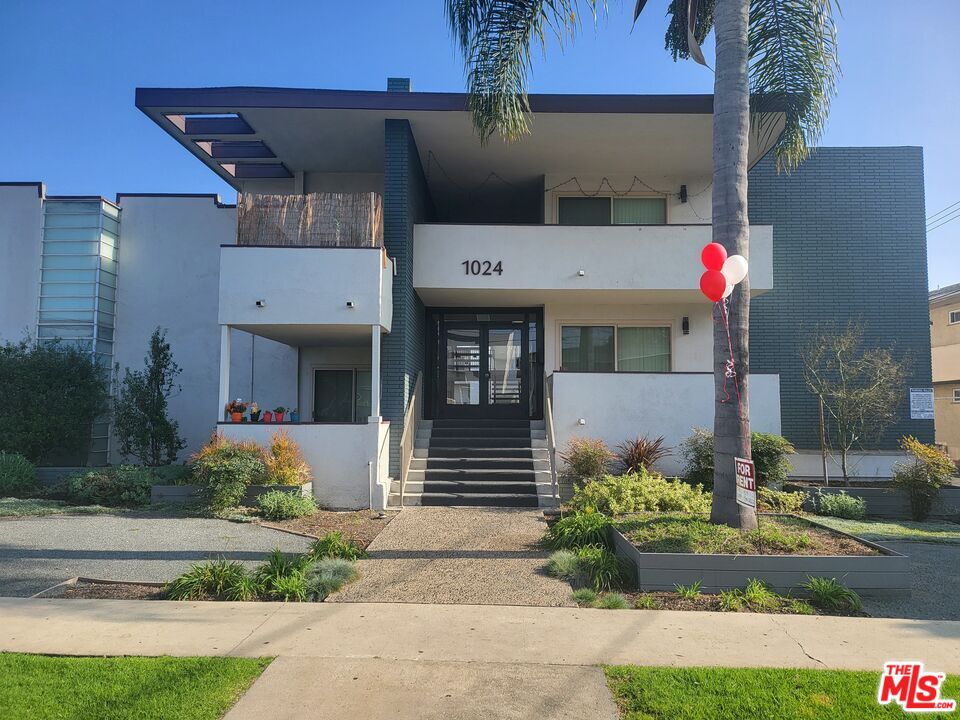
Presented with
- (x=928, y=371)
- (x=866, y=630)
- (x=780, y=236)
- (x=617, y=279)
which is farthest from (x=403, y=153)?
(x=928, y=371)

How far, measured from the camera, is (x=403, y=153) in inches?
474

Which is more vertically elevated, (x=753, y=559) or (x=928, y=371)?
(x=928, y=371)

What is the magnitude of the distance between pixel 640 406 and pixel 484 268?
4018 mm

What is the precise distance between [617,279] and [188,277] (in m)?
9.47

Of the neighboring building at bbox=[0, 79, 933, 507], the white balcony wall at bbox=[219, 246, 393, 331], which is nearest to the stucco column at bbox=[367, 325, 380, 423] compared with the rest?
the neighboring building at bbox=[0, 79, 933, 507]

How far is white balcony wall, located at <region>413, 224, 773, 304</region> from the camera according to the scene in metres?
13.0

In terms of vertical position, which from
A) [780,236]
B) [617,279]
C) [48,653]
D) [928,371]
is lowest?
[48,653]

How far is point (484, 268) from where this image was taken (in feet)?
42.7

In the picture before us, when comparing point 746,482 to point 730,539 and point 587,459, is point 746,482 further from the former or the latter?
point 587,459

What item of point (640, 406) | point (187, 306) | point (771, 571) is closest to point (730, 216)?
point (771, 571)

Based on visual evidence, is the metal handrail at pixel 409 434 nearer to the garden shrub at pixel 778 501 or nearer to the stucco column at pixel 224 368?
the stucco column at pixel 224 368

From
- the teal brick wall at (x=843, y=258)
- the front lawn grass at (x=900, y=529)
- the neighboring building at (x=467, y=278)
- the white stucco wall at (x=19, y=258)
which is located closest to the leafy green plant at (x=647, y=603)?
the front lawn grass at (x=900, y=529)

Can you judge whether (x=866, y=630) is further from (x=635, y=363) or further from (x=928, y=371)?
(x=928, y=371)

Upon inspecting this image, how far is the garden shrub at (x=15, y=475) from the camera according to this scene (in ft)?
37.8
